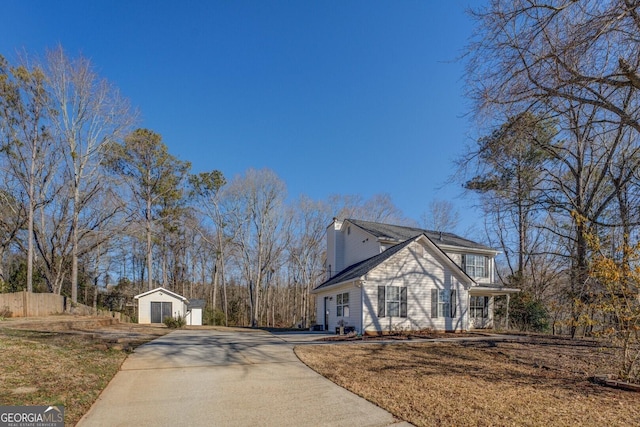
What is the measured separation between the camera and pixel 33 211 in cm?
2131

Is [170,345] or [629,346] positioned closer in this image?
[629,346]

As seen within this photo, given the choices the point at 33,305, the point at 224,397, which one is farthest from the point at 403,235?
the point at 33,305

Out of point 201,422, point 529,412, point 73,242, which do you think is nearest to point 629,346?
point 529,412

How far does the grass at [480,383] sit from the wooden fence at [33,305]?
13849 millimetres

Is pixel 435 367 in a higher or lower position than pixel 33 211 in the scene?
lower

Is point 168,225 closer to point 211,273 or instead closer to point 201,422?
point 211,273

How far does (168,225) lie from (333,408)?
27.7 meters

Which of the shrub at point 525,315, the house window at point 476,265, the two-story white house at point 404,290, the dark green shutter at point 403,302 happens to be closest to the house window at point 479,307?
the two-story white house at point 404,290

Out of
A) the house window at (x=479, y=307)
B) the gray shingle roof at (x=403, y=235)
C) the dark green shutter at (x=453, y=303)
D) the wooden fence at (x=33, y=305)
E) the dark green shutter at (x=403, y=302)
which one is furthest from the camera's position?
the house window at (x=479, y=307)

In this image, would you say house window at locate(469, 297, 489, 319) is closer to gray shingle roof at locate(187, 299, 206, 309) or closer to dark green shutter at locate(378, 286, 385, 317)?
dark green shutter at locate(378, 286, 385, 317)

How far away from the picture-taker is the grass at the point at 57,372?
15.0 ft

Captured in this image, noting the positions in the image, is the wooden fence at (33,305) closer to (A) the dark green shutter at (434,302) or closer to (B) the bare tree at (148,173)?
(B) the bare tree at (148,173)

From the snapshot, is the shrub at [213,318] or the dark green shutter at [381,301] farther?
the shrub at [213,318]

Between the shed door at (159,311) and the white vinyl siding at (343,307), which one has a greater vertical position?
the white vinyl siding at (343,307)
